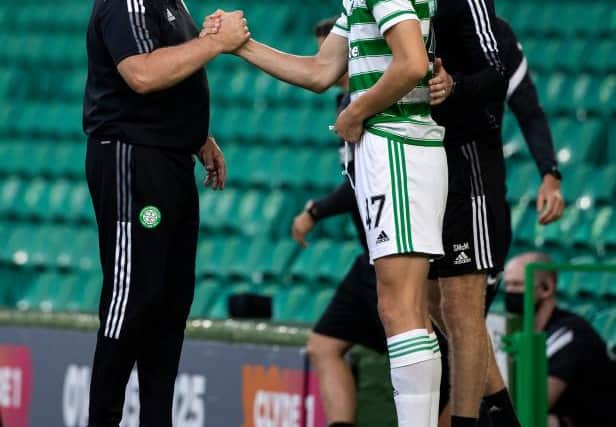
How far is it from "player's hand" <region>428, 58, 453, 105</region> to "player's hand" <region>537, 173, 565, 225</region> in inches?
34.1

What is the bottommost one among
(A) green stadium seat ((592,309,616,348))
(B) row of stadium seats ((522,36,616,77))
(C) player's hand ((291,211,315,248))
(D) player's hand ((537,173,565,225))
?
(A) green stadium seat ((592,309,616,348))

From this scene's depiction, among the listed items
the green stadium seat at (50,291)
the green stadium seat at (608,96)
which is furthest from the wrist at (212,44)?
the green stadium seat at (50,291)

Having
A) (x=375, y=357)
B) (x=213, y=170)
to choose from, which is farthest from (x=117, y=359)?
(x=375, y=357)

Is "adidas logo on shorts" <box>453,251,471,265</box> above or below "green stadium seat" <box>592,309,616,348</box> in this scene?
above

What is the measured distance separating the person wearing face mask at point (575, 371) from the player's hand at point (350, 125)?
205 cm

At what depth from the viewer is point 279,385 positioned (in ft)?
17.4

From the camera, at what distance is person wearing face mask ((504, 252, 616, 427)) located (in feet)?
17.4

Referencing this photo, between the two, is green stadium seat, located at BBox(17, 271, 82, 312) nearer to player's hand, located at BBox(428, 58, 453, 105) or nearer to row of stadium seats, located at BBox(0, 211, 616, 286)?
row of stadium seats, located at BBox(0, 211, 616, 286)

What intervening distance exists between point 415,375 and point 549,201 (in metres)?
1.18

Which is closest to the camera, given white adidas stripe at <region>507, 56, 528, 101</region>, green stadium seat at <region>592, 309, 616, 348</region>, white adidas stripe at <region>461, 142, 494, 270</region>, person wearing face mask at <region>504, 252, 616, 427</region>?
white adidas stripe at <region>461, 142, 494, 270</region>

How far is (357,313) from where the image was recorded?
16.0 ft

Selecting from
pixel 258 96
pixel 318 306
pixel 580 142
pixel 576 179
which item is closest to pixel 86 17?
pixel 258 96

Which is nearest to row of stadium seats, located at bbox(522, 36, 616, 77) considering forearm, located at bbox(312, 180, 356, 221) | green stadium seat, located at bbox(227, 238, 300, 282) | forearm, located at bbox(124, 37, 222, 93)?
green stadium seat, located at bbox(227, 238, 300, 282)

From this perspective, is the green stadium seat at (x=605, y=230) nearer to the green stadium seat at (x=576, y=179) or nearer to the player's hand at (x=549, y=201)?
the green stadium seat at (x=576, y=179)
